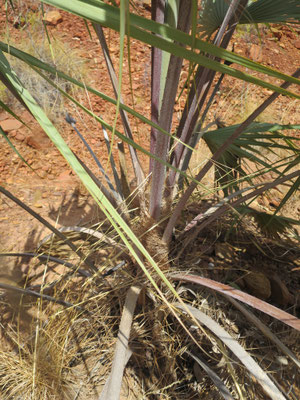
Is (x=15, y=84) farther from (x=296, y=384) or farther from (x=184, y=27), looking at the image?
(x=296, y=384)

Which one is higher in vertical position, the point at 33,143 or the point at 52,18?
the point at 52,18

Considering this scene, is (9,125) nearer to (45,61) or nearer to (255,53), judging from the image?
(45,61)

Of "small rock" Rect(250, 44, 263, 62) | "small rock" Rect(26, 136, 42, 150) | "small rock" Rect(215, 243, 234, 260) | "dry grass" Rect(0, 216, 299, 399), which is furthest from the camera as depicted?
"small rock" Rect(250, 44, 263, 62)

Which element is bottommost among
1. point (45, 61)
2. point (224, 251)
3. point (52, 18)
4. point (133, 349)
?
point (133, 349)

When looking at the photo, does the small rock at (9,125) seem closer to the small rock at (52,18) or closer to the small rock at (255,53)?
the small rock at (52,18)

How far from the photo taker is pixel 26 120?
6.29ft

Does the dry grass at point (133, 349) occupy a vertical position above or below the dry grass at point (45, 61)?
below

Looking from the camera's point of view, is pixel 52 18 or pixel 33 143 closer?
pixel 33 143

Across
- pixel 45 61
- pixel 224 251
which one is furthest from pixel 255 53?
pixel 224 251

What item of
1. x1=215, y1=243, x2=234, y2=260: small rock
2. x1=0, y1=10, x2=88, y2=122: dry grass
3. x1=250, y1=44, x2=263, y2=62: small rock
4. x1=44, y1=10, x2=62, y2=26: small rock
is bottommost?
x1=215, y1=243, x2=234, y2=260: small rock

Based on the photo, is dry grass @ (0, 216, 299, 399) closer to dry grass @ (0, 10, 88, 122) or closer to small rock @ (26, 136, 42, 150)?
small rock @ (26, 136, 42, 150)

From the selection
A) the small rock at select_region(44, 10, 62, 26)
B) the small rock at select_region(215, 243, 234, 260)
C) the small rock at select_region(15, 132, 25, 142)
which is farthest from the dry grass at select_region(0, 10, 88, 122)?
the small rock at select_region(215, 243, 234, 260)

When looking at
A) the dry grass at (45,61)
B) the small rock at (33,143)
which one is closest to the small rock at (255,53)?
the dry grass at (45,61)

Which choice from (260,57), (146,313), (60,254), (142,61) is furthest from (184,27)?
(260,57)
